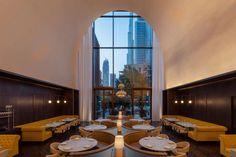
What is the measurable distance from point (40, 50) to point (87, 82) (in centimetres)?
707

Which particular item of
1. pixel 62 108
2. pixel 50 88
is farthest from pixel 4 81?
pixel 62 108

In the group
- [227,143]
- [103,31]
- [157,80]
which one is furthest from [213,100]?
[103,31]

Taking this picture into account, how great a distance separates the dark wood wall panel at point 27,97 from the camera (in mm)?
6680

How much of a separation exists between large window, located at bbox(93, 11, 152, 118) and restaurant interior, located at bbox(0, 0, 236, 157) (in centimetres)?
7

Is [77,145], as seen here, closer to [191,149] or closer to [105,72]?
[191,149]

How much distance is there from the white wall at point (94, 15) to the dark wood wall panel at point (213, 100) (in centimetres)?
87

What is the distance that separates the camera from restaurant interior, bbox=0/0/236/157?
4828mm

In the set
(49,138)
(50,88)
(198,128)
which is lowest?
(49,138)

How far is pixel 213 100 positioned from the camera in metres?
8.30

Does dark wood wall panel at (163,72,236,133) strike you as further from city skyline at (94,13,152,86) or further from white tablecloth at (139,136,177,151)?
city skyline at (94,13,152,86)

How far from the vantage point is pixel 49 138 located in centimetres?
796

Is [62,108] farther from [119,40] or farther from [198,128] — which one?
[198,128]

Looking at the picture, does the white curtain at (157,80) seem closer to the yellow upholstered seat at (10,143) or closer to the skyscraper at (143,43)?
the skyscraper at (143,43)

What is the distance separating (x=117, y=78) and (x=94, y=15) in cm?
492
